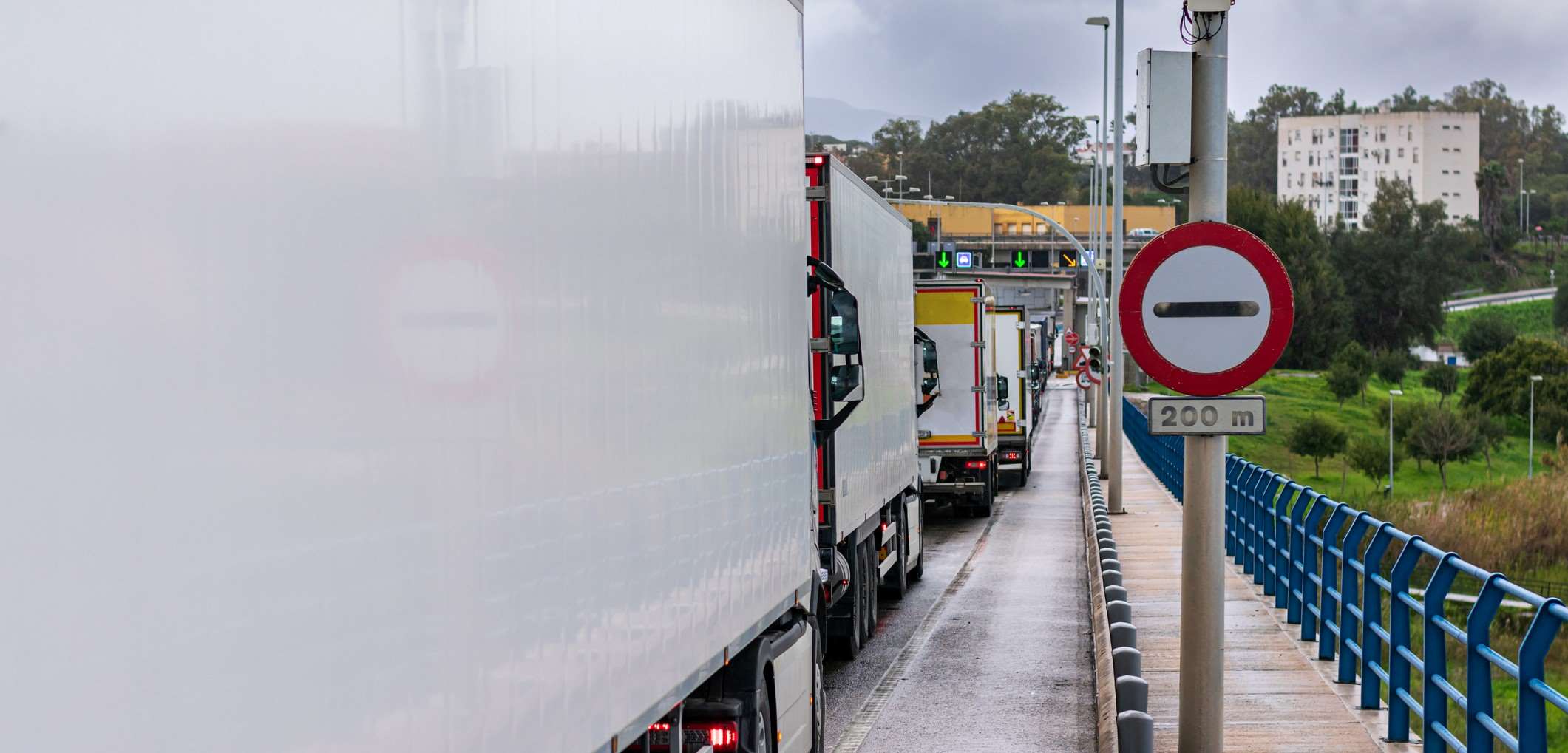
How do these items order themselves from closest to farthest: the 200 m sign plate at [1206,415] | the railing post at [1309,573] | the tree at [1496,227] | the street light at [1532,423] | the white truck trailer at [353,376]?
the white truck trailer at [353,376] < the 200 m sign plate at [1206,415] < the railing post at [1309,573] < the street light at [1532,423] < the tree at [1496,227]

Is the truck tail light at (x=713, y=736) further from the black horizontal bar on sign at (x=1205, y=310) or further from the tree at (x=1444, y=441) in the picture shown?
the tree at (x=1444, y=441)

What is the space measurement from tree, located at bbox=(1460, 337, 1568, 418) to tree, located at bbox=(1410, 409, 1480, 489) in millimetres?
11888

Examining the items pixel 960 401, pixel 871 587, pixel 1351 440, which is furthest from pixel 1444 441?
pixel 871 587

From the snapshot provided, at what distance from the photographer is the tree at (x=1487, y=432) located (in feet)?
275

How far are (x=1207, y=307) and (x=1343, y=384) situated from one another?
103m

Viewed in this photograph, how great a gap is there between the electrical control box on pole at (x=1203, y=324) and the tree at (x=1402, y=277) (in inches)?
5219

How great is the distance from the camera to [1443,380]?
113062 millimetres

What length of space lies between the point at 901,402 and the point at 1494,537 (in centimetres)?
2853

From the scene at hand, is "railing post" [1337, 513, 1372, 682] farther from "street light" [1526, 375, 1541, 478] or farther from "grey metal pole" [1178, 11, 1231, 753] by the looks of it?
"street light" [1526, 375, 1541, 478]

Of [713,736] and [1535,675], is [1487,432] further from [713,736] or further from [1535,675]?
[713,736]

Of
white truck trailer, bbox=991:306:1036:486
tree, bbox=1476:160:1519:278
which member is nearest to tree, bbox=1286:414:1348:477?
white truck trailer, bbox=991:306:1036:486

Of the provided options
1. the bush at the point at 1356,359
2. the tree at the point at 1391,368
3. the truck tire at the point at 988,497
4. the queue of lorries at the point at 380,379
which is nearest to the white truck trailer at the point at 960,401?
the truck tire at the point at 988,497

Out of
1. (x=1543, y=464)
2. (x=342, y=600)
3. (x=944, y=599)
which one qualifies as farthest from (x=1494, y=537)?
(x=1543, y=464)

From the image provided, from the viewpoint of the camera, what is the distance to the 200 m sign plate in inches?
255
